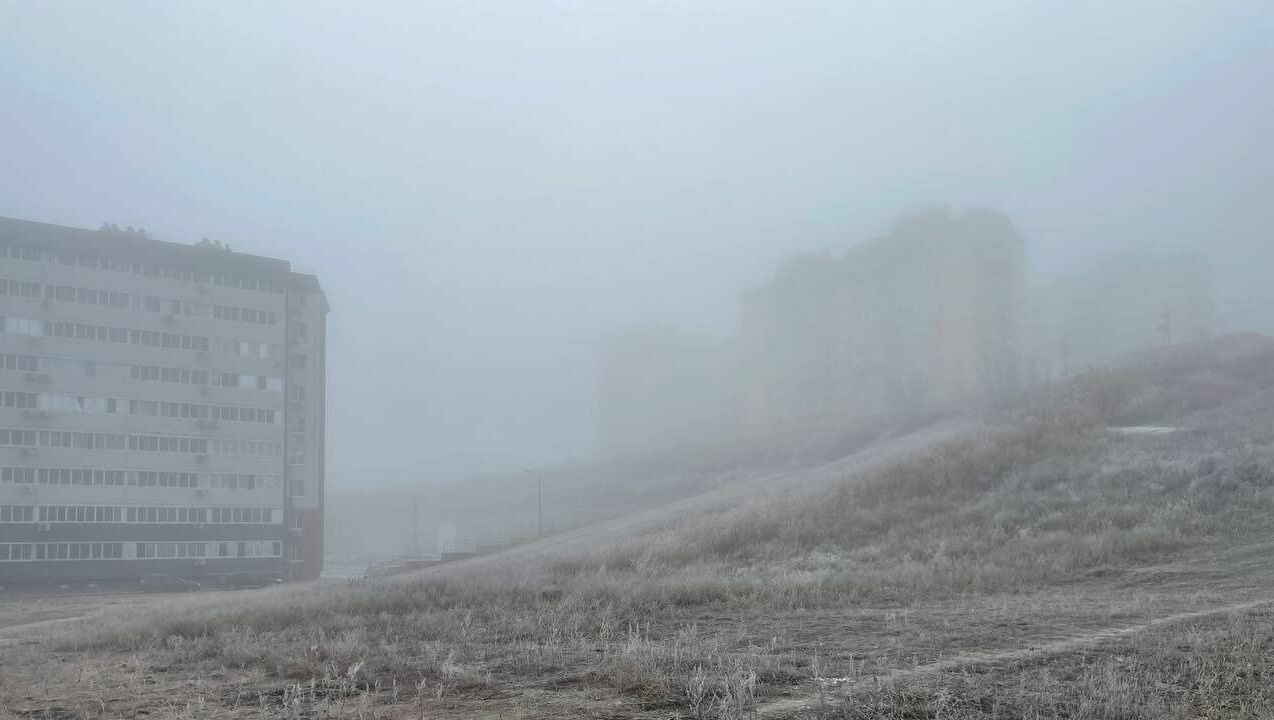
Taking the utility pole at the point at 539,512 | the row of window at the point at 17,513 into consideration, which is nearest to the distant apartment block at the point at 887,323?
the utility pole at the point at 539,512

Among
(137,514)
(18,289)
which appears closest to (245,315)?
(18,289)

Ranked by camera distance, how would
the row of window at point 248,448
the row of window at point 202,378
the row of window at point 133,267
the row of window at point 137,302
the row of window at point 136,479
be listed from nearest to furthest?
the row of window at point 136,479 < the row of window at point 137,302 < the row of window at point 133,267 < the row of window at point 202,378 < the row of window at point 248,448

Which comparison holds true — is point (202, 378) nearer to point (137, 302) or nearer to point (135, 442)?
point (135, 442)

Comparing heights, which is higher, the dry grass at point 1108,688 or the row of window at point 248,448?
the row of window at point 248,448

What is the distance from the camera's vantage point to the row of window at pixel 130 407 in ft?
209

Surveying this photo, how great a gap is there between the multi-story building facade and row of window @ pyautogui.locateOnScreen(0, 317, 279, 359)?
95 millimetres

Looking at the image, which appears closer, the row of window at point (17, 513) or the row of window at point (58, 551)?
the row of window at point (58, 551)

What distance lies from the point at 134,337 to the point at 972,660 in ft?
232

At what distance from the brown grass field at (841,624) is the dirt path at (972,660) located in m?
0.05

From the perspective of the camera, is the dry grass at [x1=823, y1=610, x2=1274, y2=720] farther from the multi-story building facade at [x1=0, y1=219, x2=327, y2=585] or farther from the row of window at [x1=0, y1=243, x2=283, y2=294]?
the row of window at [x1=0, y1=243, x2=283, y2=294]

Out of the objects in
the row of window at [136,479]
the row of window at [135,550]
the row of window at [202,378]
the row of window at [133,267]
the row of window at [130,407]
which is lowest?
the row of window at [135,550]

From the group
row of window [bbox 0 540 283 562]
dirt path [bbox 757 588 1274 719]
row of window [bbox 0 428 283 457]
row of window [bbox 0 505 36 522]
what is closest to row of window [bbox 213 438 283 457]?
row of window [bbox 0 428 283 457]

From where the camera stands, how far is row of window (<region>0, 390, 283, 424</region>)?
63.8 metres

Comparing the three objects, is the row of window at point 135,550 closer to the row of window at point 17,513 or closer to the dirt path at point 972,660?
A: the row of window at point 17,513
